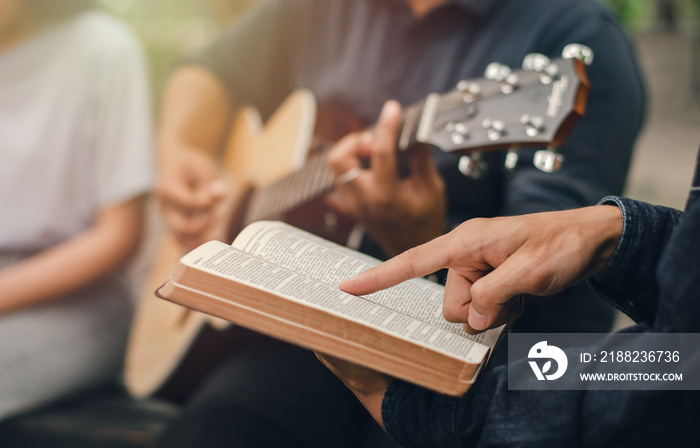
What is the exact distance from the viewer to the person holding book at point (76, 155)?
3.20 ft

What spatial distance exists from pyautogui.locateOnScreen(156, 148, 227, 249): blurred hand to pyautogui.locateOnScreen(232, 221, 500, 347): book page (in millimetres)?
528

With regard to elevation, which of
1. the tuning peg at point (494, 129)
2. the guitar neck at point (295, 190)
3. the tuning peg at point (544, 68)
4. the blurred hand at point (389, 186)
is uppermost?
the tuning peg at point (544, 68)

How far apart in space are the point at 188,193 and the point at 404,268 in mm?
703

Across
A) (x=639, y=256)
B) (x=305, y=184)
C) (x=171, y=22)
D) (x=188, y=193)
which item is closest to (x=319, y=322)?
(x=639, y=256)

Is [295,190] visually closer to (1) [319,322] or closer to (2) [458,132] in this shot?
(2) [458,132]

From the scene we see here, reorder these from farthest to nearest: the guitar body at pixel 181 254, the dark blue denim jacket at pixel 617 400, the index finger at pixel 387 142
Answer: the guitar body at pixel 181 254, the index finger at pixel 387 142, the dark blue denim jacket at pixel 617 400

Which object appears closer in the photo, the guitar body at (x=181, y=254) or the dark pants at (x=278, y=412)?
the dark pants at (x=278, y=412)

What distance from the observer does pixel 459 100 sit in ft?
2.00

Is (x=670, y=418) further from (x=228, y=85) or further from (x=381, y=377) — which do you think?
(x=228, y=85)

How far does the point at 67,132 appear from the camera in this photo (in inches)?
39.1

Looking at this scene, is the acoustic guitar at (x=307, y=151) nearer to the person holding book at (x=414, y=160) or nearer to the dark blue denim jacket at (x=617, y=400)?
the person holding book at (x=414, y=160)

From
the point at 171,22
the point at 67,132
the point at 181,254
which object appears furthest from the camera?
the point at 171,22

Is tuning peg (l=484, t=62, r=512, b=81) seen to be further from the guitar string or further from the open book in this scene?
the open book
